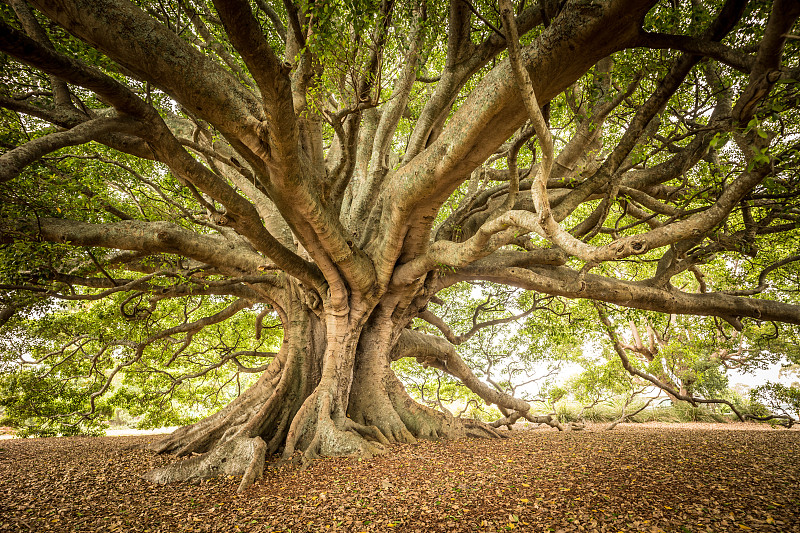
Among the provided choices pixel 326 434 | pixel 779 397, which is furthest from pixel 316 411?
pixel 779 397

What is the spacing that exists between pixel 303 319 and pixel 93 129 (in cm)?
480

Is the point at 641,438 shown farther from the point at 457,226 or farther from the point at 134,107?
the point at 134,107

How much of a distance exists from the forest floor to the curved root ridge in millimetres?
192

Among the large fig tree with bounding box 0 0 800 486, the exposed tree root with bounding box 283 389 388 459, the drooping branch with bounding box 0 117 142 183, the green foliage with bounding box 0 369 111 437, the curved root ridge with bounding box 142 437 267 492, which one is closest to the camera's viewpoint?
the drooping branch with bounding box 0 117 142 183

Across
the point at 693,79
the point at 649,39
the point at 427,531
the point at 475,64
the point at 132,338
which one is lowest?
the point at 427,531

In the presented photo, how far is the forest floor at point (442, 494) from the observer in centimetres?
316

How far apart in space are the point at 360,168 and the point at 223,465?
19.9 feet

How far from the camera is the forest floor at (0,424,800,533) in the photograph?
3162 millimetres

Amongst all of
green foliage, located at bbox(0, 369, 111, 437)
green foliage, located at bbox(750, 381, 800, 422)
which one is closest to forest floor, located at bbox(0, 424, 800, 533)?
green foliage, located at bbox(0, 369, 111, 437)

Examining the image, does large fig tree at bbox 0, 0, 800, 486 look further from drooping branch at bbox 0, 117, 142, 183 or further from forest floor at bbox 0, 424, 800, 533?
forest floor at bbox 0, 424, 800, 533

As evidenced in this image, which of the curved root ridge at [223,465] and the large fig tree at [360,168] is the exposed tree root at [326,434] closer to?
the large fig tree at [360,168]

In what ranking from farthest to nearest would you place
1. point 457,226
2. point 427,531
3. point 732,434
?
1. point 732,434
2. point 457,226
3. point 427,531

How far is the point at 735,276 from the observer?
888 cm

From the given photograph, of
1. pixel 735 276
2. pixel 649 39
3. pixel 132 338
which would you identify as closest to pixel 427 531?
pixel 649 39
